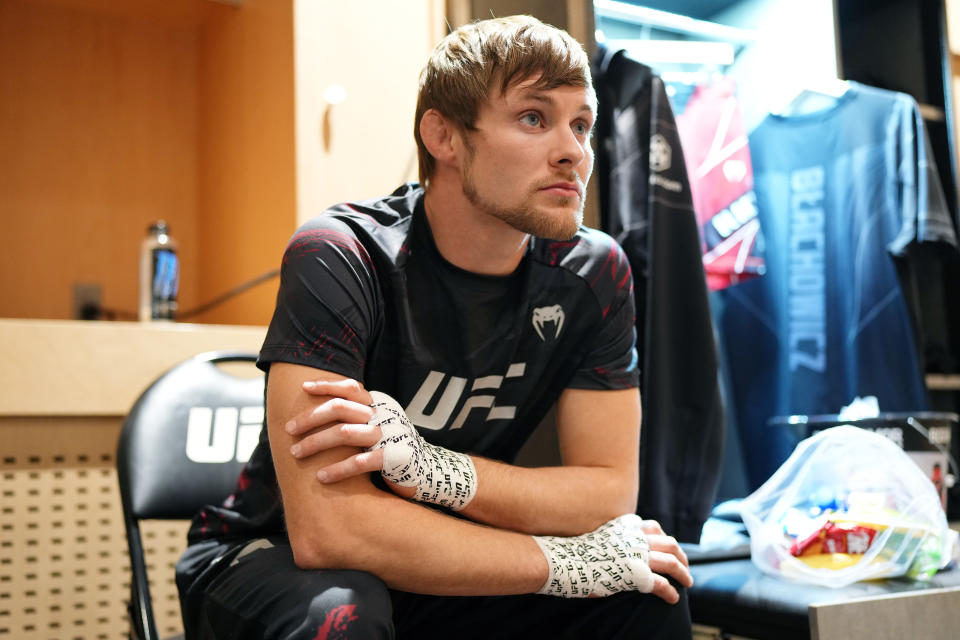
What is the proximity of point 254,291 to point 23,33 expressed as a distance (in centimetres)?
99

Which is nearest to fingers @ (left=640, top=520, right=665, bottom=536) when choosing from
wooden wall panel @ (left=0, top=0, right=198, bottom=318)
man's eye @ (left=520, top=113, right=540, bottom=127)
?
man's eye @ (left=520, top=113, right=540, bottom=127)

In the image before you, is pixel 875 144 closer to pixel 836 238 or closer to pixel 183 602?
pixel 836 238

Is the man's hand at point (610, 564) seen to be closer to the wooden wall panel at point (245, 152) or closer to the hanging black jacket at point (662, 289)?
the hanging black jacket at point (662, 289)

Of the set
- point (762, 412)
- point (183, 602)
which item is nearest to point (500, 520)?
point (183, 602)

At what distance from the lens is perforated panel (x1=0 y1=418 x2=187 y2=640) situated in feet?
5.01

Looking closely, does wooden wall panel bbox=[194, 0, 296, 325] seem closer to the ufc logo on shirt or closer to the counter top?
the counter top

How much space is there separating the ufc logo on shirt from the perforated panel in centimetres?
38

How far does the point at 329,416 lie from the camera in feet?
3.17

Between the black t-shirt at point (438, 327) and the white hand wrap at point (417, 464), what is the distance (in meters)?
0.07

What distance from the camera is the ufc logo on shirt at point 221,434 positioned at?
4.43 feet

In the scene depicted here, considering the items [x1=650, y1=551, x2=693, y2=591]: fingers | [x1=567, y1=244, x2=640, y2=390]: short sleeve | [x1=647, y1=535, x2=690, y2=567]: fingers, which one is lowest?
[x1=650, y1=551, x2=693, y2=591]: fingers

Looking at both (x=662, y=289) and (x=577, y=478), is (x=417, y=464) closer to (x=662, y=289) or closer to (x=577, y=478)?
(x=577, y=478)

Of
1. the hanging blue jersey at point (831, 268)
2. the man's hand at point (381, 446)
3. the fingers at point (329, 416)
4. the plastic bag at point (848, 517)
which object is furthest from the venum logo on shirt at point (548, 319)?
the hanging blue jersey at point (831, 268)

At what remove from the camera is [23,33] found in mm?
2186
